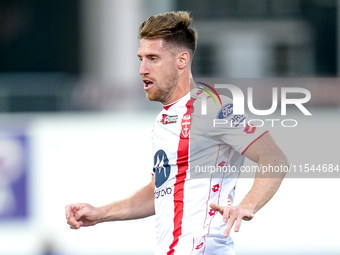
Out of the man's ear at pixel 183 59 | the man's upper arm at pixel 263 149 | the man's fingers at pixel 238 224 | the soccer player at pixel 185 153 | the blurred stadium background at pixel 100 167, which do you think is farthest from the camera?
the blurred stadium background at pixel 100 167

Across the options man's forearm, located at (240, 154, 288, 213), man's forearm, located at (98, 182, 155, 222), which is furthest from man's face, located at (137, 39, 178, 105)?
man's forearm, located at (240, 154, 288, 213)

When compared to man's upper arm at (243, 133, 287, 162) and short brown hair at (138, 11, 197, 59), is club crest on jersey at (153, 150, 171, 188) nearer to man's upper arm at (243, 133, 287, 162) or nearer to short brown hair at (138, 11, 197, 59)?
man's upper arm at (243, 133, 287, 162)

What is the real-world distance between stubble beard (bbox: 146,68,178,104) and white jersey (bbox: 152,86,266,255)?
0.18 m

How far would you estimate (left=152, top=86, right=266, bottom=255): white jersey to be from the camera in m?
3.28

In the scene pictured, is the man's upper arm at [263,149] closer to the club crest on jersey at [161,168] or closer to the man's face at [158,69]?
the club crest on jersey at [161,168]

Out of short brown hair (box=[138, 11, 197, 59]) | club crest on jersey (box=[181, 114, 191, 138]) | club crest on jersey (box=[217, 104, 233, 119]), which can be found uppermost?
short brown hair (box=[138, 11, 197, 59])

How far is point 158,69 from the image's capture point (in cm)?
355

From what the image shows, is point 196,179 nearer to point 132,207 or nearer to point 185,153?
point 185,153

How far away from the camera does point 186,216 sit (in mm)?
3334

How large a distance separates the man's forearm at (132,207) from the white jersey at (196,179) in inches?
12.4

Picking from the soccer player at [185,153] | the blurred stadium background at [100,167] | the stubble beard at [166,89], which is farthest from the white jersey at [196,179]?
the blurred stadium background at [100,167]

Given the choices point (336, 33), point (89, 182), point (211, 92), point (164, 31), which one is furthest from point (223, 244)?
point (336, 33)

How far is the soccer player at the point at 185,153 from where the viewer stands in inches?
126

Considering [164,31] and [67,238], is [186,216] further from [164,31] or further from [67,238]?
[67,238]
